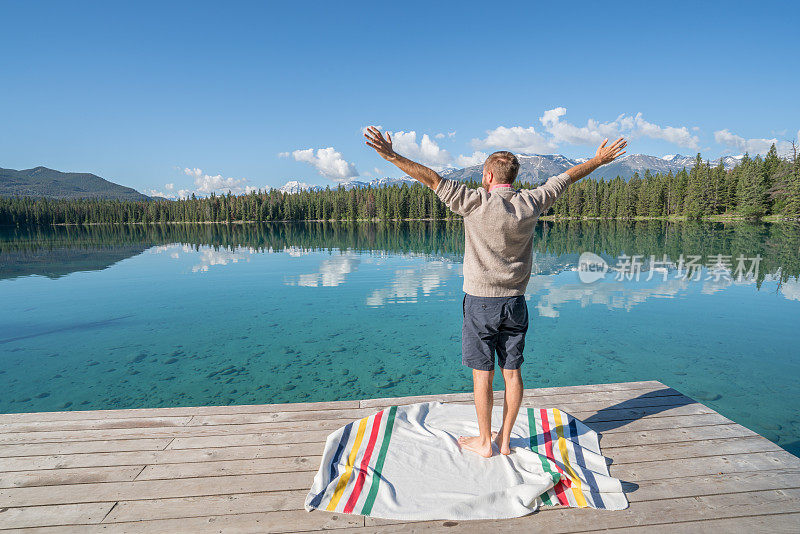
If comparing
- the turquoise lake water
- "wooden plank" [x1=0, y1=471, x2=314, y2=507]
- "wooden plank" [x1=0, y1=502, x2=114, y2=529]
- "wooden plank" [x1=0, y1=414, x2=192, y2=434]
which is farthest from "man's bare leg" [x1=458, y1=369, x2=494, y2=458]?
the turquoise lake water

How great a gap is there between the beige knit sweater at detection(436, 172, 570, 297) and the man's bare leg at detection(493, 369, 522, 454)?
813 millimetres

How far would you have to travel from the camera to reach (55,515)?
10.4 feet

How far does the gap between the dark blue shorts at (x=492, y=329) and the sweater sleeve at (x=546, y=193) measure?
0.84 metres

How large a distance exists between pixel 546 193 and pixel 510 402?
203 cm

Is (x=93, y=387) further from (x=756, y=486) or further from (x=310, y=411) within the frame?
(x=756, y=486)

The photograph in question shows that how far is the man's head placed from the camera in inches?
140

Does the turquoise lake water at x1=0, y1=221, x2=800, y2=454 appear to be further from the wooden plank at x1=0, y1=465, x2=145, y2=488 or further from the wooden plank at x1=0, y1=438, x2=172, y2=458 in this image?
the wooden plank at x1=0, y1=465, x2=145, y2=488

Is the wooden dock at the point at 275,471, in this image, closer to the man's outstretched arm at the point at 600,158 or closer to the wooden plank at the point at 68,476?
the wooden plank at the point at 68,476

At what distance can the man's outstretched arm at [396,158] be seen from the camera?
11.0ft

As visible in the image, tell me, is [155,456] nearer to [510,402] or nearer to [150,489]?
[150,489]

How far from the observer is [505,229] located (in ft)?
11.1

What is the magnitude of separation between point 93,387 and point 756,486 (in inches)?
489

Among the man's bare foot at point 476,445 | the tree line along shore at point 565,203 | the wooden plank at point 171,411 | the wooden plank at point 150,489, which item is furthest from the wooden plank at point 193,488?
the tree line along shore at point 565,203

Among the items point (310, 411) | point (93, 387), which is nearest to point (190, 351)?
point (93, 387)
